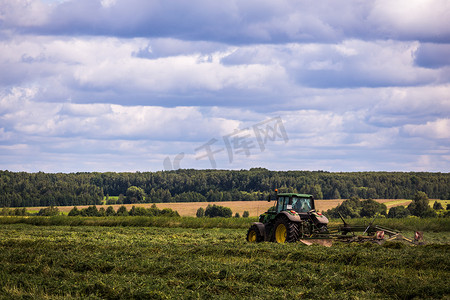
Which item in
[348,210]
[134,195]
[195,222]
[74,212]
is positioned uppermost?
[134,195]

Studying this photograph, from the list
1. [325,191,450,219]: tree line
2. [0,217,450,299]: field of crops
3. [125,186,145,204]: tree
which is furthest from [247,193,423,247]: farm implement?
[125,186,145,204]: tree

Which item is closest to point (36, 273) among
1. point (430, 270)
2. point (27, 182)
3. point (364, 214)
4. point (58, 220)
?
point (430, 270)

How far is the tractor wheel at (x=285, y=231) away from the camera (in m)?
19.8

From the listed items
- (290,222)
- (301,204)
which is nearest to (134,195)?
(301,204)

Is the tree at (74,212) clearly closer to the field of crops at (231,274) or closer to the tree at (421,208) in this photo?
the tree at (421,208)

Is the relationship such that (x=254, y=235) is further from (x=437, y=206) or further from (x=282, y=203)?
(x=437, y=206)

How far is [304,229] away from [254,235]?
95.0 inches

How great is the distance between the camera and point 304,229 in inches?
816

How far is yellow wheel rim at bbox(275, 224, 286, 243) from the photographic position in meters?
20.6

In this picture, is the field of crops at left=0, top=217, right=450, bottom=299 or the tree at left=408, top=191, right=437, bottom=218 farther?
the tree at left=408, top=191, right=437, bottom=218

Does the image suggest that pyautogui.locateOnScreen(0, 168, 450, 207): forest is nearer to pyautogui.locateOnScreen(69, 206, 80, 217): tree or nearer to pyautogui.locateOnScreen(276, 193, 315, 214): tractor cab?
pyautogui.locateOnScreen(69, 206, 80, 217): tree

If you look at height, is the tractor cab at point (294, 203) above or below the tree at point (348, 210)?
above

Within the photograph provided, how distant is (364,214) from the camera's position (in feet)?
163

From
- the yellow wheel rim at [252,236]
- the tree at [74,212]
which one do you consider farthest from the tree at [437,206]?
the tree at [74,212]
